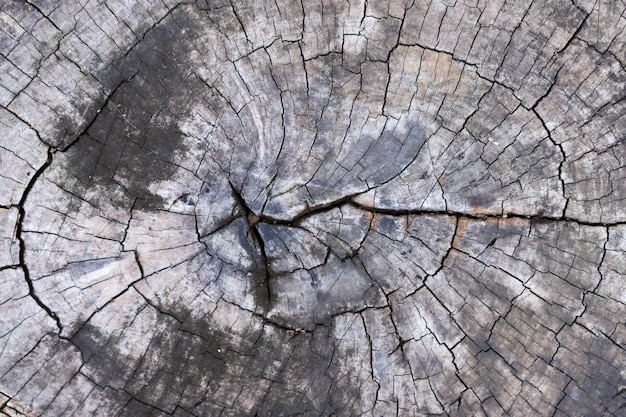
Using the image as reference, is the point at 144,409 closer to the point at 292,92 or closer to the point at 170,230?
the point at 170,230

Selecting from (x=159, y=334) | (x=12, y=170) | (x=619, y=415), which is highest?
(x=619, y=415)

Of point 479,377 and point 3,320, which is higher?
point 479,377

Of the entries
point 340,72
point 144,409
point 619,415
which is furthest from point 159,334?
point 619,415

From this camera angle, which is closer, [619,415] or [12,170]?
[12,170]

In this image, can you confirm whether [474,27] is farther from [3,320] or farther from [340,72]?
[3,320]

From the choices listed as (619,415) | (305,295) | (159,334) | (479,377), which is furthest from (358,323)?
(619,415)

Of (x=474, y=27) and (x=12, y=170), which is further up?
(x=474, y=27)
